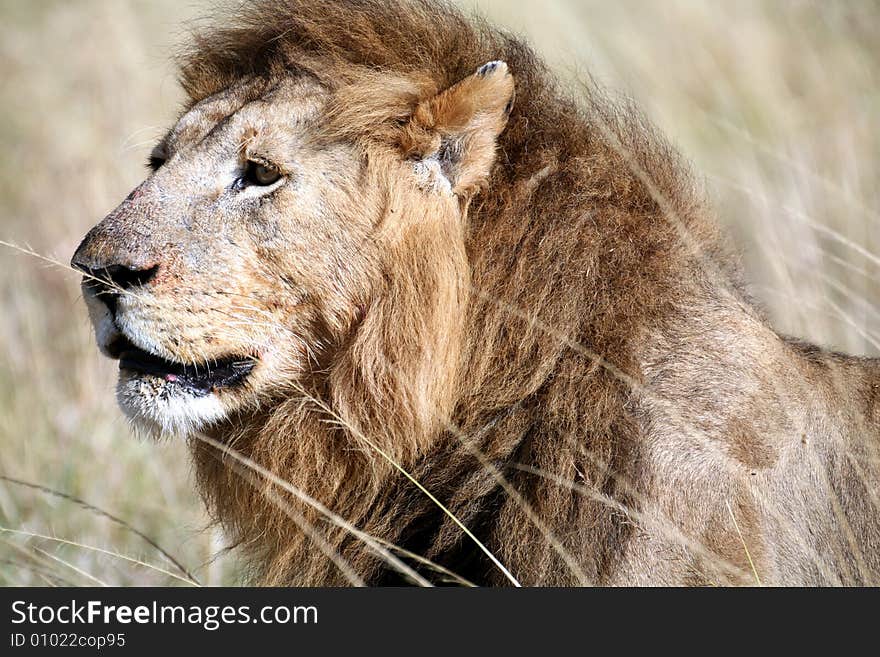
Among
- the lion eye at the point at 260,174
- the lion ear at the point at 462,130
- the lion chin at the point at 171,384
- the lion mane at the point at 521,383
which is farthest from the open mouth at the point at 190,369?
the lion ear at the point at 462,130

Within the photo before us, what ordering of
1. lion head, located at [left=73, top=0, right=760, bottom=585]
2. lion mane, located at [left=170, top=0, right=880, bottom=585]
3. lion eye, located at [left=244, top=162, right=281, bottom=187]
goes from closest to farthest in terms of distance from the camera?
lion mane, located at [left=170, top=0, right=880, bottom=585] < lion head, located at [left=73, top=0, right=760, bottom=585] < lion eye, located at [left=244, top=162, right=281, bottom=187]

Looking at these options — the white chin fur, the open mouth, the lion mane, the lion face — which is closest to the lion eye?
the lion face

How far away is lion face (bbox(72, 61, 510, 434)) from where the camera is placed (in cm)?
327

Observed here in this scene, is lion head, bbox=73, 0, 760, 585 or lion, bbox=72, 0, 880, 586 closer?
lion, bbox=72, 0, 880, 586

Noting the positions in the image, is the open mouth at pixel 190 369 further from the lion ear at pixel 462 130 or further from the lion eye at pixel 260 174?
the lion ear at pixel 462 130

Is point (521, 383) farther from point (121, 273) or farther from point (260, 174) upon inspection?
point (121, 273)

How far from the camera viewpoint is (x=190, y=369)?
335cm

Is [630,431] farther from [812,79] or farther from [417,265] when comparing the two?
[812,79]

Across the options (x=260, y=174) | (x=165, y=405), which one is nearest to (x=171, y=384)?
(x=165, y=405)

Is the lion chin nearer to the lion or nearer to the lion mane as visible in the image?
the lion

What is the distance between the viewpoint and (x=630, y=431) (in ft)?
10.1

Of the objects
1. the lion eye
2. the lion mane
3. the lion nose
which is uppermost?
the lion eye

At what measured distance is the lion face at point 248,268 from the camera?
129 inches

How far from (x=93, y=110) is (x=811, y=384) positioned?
8.00 meters
